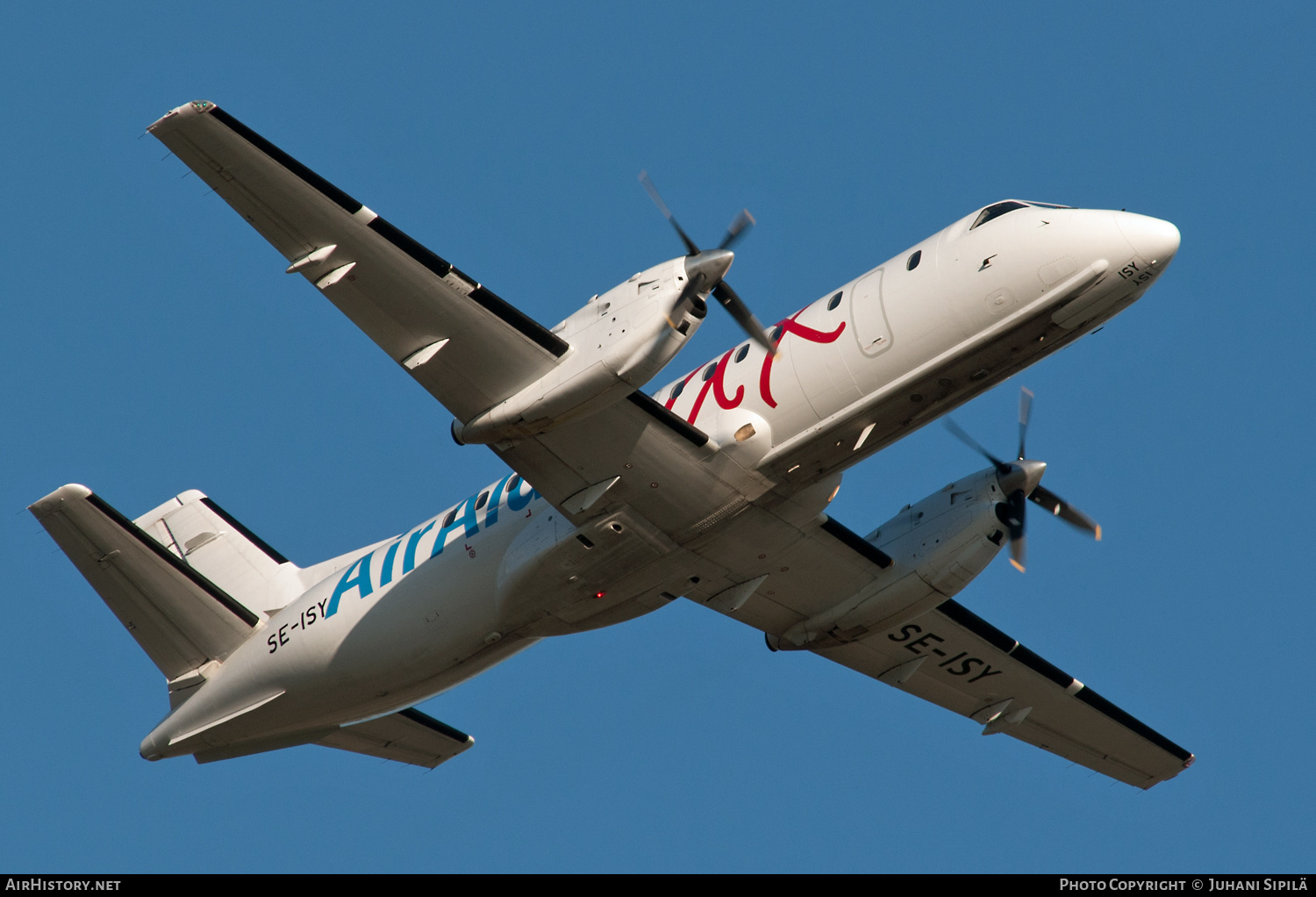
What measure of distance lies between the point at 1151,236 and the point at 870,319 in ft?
11.1

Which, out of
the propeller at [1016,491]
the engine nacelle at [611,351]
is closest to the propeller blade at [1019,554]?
the propeller at [1016,491]

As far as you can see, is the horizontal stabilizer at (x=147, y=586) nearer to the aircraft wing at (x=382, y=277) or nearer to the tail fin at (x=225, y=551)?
the tail fin at (x=225, y=551)

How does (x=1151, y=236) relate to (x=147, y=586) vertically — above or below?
above

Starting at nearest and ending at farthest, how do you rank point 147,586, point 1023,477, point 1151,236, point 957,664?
point 1151,236, point 1023,477, point 147,586, point 957,664

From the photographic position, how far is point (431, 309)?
54.0ft

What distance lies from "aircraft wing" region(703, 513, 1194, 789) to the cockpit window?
183 inches

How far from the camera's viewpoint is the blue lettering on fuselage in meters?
19.4

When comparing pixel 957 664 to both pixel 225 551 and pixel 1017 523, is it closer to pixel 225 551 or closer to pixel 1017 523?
pixel 1017 523

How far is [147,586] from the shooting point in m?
20.3

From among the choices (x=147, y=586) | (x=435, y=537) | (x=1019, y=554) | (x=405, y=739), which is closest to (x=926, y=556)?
(x=1019, y=554)

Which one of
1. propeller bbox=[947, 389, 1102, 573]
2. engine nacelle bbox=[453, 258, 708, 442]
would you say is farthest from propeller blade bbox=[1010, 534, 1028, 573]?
engine nacelle bbox=[453, 258, 708, 442]

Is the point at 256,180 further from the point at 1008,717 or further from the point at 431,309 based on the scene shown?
the point at 1008,717

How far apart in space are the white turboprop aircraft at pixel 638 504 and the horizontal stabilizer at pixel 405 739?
0.15ft

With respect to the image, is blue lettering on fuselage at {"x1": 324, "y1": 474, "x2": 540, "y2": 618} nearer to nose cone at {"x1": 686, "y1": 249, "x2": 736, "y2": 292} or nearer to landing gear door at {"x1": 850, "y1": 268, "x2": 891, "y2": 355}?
nose cone at {"x1": 686, "y1": 249, "x2": 736, "y2": 292}
